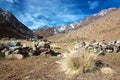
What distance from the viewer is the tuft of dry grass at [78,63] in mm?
7730

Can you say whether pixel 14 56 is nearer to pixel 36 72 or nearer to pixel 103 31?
pixel 36 72

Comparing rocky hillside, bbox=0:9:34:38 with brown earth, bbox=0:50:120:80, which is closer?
brown earth, bbox=0:50:120:80

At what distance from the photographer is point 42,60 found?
10.4m

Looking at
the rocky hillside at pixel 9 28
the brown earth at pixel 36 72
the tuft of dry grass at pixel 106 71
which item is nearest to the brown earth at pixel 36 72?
the brown earth at pixel 36 72

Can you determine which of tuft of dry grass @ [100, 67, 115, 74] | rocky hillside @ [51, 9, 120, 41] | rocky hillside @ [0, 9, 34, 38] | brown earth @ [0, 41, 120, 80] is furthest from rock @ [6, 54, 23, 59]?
rocky hillside @ [51, 9, 120, 41]

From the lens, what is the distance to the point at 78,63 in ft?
25.9

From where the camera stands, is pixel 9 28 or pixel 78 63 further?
pixel 9 28

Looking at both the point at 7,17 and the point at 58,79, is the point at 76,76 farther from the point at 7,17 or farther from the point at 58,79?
the point at 7,17

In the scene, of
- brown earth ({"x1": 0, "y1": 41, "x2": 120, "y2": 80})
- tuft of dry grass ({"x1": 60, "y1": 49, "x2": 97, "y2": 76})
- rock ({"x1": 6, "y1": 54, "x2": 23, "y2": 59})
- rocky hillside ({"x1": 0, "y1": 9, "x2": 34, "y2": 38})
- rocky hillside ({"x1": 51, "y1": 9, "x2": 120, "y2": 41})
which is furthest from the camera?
rocky hillside ({"x1": 51, "y1": 9, "x2": 120, "y2": 41})

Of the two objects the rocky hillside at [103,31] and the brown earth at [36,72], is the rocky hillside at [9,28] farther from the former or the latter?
the brown earth at [36,72]

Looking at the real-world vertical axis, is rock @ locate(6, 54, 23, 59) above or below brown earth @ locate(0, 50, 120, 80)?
above

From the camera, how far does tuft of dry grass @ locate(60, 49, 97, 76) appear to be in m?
7.73

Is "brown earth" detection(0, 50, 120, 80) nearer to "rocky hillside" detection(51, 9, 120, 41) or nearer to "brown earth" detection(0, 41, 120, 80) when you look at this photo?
"brown earth" detection(0, 41, 120, 80)

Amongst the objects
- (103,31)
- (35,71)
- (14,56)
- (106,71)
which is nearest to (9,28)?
(103,31)
